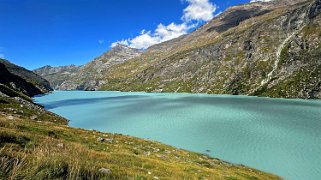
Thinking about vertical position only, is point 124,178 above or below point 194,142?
above

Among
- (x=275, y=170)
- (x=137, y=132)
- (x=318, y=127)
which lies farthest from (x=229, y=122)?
(x=275, y=170)

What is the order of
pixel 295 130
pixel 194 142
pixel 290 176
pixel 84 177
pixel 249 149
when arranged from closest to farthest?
pixel 84 177 < pixel 290 176 < pixel 249 149 < pixel 194 142 < pixel 295 130

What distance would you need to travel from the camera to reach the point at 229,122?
86812 mm

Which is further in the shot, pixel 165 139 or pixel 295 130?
pixel 295 130

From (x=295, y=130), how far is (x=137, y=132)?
42605 mm

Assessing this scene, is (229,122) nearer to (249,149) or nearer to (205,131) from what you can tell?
(205,131)

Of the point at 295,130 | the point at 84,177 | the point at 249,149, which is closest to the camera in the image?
the point at 84,177

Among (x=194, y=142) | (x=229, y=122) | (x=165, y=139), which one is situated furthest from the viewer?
(x=229, y=122)

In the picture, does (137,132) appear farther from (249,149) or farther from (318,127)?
(318,127)

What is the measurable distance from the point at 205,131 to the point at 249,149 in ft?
67.4

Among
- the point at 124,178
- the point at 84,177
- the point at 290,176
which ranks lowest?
the point at 290,176

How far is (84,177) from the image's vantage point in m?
9.81

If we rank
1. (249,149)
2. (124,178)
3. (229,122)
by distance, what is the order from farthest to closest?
1. (229,122)
2. (249,149)
3. (124,178)

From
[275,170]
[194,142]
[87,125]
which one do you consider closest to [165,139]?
[194,142]
